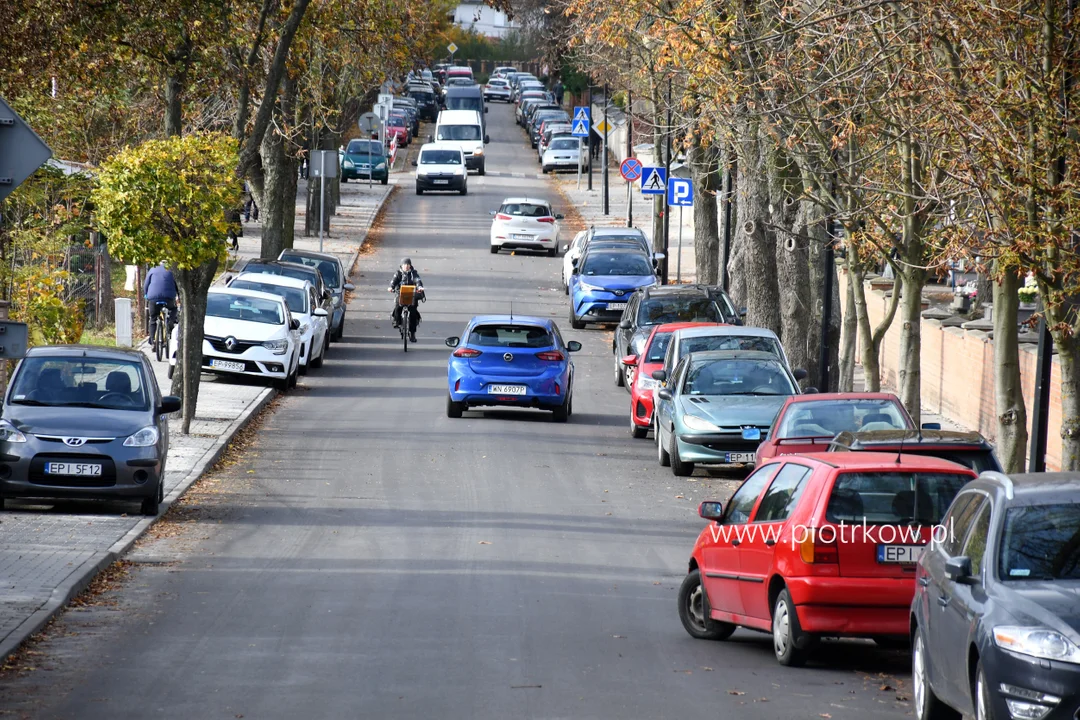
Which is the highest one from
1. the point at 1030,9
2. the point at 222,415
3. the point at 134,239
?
the point at 1030,9

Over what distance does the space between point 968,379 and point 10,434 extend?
1384 centimetres

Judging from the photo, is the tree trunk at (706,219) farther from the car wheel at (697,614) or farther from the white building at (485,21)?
the white building at (485,21)

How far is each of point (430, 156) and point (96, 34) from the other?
45.3 meters

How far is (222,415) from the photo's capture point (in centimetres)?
2369

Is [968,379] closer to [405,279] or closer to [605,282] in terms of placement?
[405,279]

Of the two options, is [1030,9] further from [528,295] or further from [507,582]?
[528,295]

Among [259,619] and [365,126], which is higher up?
[365,126]

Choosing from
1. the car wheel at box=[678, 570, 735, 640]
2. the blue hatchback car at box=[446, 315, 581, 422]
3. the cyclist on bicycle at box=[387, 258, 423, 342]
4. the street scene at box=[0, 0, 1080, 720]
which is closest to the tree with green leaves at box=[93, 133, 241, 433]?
the street scene at box=[0, 0, 1080, 720]

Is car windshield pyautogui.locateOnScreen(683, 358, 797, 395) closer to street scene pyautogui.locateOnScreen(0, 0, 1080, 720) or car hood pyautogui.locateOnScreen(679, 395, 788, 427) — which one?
street scene pyautogui.locateOnScreen(0, 0, 1080, 720)

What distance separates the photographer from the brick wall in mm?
19984

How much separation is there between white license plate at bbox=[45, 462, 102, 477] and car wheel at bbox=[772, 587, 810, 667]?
308 inches

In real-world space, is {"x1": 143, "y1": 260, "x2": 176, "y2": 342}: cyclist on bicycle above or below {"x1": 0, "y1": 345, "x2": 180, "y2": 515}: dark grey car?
above

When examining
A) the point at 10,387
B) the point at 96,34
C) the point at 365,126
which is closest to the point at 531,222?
the point at 365,126

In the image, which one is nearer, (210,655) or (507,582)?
(210,655)
